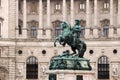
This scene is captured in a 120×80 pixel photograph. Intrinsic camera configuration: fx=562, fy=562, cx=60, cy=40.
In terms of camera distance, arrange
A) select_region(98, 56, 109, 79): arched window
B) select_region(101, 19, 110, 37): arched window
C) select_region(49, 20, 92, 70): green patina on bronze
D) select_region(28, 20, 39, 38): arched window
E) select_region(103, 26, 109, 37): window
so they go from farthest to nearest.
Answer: select_region(28, 20, 39, 38): arched window < select_region(101, 19, 110, 37): arched window < select_region(103, 26, 109, 37): window < select_region(98, 56, 109, 79): arched window < select_region(49, 20, 92, 70): green patina on bronze

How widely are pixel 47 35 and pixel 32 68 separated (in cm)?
638

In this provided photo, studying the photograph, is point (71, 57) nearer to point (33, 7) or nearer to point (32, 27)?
point (32, 27)

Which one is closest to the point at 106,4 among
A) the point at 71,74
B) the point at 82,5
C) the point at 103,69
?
the point at 82,5

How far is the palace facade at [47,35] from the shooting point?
318 ft

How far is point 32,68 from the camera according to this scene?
3866 inches

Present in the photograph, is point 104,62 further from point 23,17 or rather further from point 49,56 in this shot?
point 23,17

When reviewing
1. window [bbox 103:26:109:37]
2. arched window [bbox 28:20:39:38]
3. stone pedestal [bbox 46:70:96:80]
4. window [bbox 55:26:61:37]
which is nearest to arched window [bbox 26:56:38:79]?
arched window [bbox 28:20:39:38]

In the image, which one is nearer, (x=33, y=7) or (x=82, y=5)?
(x=82, y=5)

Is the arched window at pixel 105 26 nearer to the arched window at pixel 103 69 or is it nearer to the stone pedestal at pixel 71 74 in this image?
the arched window at pixel 103 69

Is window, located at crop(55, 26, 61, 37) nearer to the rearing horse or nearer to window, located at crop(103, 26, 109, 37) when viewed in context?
window, located at crop(103, 26, 109, 37)

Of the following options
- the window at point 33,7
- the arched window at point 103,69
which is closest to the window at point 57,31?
the window at point 33,7

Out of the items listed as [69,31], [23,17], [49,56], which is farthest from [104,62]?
[69,31]

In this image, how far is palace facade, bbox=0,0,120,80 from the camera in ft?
318

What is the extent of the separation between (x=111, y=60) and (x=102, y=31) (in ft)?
21.8
